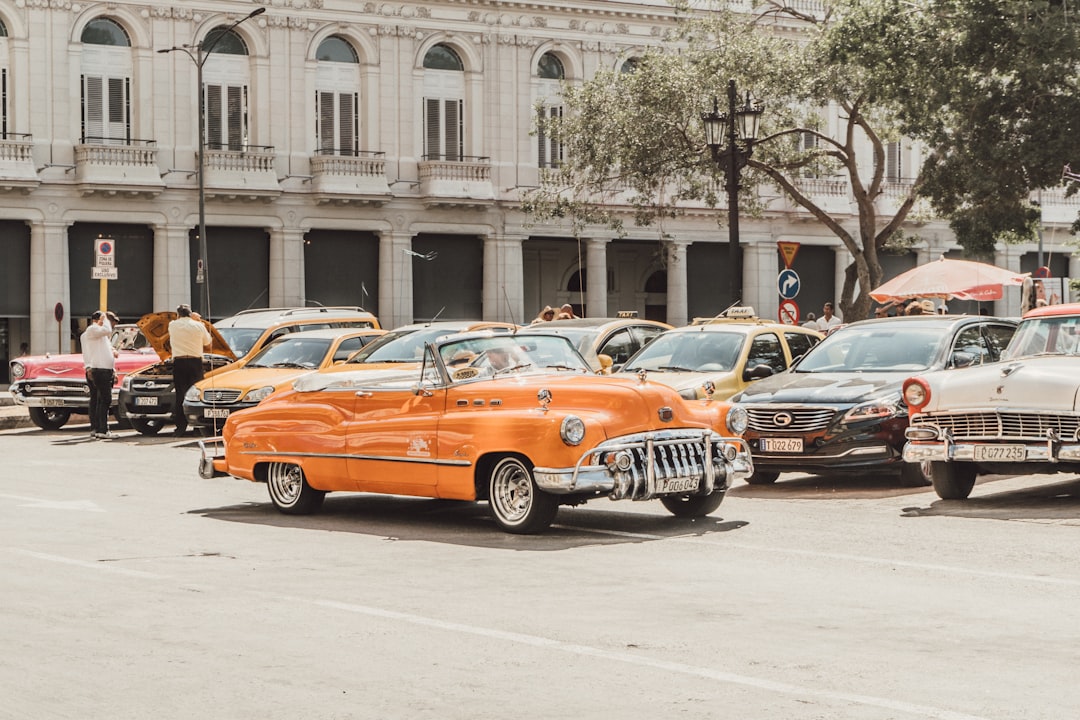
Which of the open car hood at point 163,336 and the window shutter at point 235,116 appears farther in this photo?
the window shutter at point 235,116

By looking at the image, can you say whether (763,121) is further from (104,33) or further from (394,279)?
(104,33)

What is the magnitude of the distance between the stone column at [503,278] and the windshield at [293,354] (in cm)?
2578

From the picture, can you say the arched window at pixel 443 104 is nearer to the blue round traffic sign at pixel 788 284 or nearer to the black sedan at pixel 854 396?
the blue round traffic sign at pixel 788 284

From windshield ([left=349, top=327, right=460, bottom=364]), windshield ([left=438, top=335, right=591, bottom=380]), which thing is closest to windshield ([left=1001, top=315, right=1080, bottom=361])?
windshield ([left=438, top=335, right=591, bottom=380])

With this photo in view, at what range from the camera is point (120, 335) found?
2814cm

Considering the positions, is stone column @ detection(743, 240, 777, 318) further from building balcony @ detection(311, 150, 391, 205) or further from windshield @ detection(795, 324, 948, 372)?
windshield @ detection(795, 324, 948, 372)

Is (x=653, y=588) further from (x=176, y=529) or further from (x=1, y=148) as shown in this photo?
(x=1, y=148)

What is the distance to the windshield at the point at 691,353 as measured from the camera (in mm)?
18484

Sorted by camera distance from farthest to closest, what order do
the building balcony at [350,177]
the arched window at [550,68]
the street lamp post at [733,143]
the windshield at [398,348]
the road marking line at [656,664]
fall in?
the arched window at [550,68], the building balcony at [350,177], the street lamp post at [733,143], the windshield at [398,348], the road marking line at [656,664]

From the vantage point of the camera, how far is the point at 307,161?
46.7 metres

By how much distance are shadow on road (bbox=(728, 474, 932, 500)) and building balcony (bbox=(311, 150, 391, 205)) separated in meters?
30.4

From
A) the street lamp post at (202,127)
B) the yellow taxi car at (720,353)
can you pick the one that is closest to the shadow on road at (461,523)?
the yellow taxi car at (720,353)

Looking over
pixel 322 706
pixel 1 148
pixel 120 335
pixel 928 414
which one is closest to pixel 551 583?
pixel 322 706

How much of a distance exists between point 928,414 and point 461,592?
5809 millimetres
